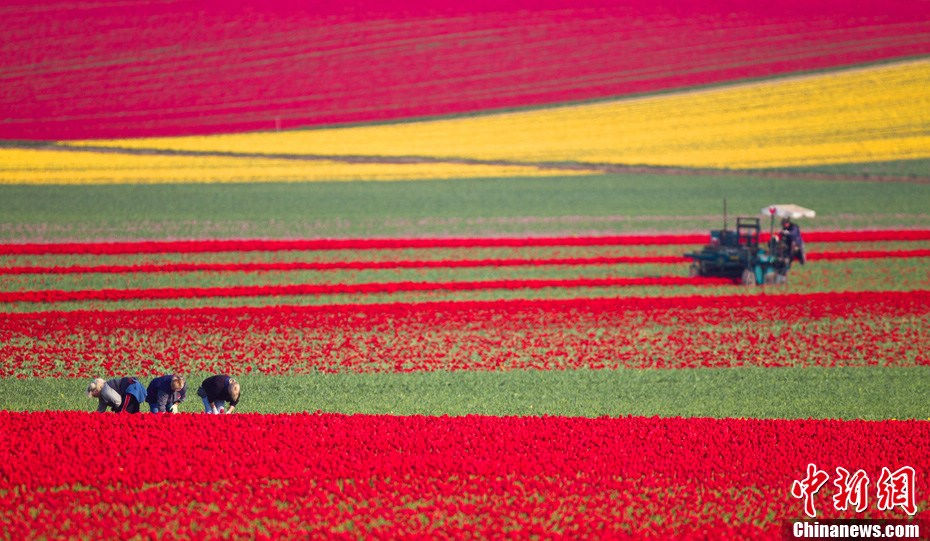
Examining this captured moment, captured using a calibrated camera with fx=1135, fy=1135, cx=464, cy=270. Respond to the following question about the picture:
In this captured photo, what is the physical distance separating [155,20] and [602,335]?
181 ft

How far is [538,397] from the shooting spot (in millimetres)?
20328

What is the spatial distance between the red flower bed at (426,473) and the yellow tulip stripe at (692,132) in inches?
1719

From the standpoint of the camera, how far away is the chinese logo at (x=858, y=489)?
1299 cm

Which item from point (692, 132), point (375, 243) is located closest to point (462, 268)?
point (375, 243)

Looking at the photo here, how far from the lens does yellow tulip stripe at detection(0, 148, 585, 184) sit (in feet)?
182

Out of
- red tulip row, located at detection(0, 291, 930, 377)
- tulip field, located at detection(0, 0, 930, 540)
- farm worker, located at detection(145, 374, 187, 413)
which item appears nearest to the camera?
tulip field, located at detection(0, 0, 930, 540)

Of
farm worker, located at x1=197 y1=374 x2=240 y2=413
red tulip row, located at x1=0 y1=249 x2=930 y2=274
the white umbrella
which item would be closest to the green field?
red tulip row, located at x1=0 y1=249 x2=930 y2=274

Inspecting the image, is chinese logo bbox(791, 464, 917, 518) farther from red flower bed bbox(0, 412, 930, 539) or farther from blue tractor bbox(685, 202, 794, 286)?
blue tractor bbox(685, 202, 794, 286)

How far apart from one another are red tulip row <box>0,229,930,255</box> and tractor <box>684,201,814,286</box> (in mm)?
6096

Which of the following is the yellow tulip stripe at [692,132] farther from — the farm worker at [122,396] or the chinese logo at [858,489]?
the chinese logo at [858,489]

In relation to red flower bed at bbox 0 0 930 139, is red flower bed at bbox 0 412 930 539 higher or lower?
lower

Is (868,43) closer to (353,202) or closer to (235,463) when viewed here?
(353,202)

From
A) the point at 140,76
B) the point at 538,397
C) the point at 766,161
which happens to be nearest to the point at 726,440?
the point at 538,397

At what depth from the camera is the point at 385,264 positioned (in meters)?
36.1
